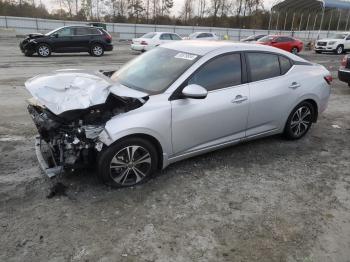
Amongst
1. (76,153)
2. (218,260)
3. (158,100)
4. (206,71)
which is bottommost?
(218,260)

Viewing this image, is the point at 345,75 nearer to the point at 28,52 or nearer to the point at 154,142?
the point at 154,142

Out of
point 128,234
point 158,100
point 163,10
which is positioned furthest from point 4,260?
point 163,10

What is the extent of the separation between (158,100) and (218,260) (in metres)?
1.90

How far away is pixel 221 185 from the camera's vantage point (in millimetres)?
4344

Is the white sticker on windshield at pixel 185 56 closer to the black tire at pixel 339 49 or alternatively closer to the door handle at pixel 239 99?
the door handle at pixel 239 99

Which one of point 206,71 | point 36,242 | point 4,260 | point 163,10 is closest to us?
point 4,260

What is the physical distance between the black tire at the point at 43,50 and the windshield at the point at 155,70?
546 inches

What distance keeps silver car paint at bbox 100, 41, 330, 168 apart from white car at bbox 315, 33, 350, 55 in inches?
973

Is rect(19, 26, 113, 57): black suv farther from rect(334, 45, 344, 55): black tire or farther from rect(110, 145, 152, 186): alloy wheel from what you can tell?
rect(334, 45, 344, 55): black tire

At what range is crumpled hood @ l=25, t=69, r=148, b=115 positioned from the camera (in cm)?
382

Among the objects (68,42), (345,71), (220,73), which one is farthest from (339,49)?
(220,73)

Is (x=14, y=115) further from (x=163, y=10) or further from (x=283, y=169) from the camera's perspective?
(x=163, y=10)

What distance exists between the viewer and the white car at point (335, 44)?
27.8 metres

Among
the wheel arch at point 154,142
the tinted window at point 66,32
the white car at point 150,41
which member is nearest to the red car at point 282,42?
the white car at point 150,41
